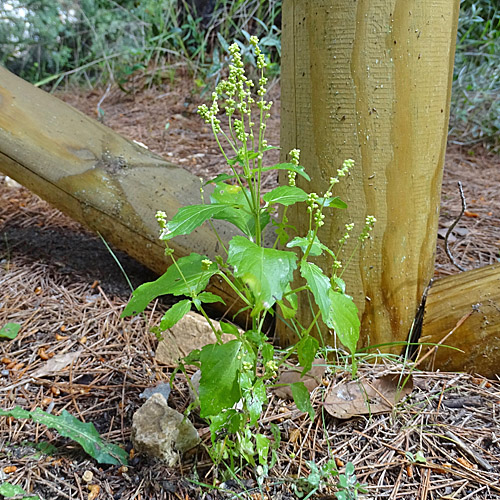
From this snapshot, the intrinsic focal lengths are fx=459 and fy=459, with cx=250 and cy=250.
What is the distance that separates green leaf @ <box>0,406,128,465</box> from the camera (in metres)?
1.33

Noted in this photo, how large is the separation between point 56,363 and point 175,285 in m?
0.95

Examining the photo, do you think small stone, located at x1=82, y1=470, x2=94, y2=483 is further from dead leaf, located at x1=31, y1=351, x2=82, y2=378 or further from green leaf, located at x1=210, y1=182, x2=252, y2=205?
green leaf, located at x1=210, y1=182, x2=252, y2=205

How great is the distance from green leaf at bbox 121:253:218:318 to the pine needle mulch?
545mm

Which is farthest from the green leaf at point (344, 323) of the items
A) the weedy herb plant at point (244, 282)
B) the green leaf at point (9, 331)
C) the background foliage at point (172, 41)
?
the background foliage at point (172, 41)

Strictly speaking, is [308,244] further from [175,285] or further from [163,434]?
[163,434]

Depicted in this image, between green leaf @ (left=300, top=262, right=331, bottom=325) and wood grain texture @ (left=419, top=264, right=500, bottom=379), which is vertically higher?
green leaf @ (left=300, top=262, right=331, bottom=325)

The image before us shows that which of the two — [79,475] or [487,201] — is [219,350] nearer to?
[79,475]

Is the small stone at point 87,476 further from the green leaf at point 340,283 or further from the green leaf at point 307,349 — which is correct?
the green leaf at point 340,283

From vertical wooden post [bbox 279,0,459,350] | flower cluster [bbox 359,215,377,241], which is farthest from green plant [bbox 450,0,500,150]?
flower cluster [bbox 359,215,377,241]

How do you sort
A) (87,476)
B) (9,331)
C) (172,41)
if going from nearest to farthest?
(87,476), (9,331), (172,41)

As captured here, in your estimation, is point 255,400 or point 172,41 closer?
point 255,400

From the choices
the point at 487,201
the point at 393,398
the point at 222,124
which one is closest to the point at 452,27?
the point at 393,398

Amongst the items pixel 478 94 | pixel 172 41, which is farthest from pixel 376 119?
pixel 172 41

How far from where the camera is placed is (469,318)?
5.72ft
